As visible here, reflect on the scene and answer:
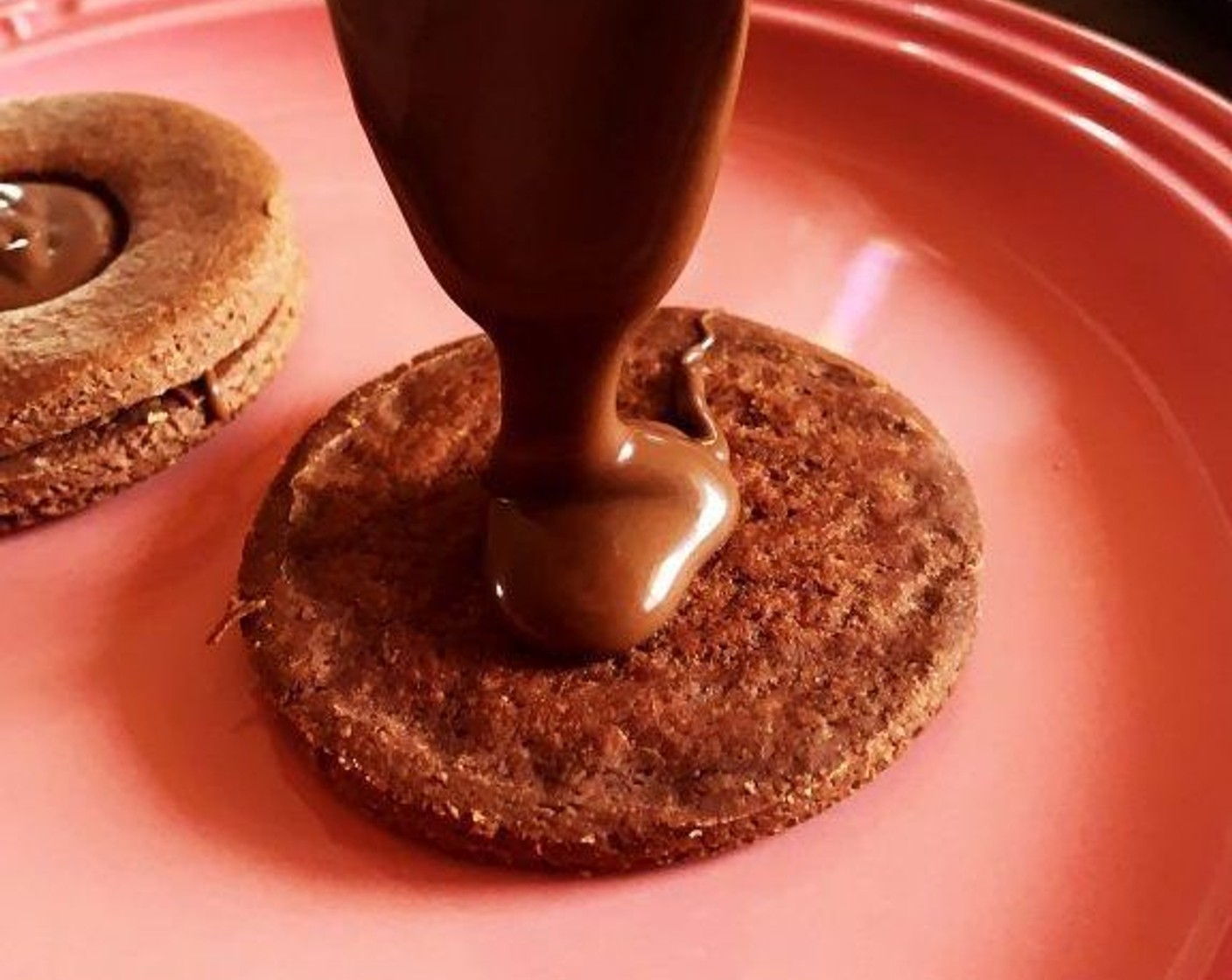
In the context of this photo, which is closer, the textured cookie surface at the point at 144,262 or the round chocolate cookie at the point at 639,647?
the round chocolate cookie at the point at 639,647

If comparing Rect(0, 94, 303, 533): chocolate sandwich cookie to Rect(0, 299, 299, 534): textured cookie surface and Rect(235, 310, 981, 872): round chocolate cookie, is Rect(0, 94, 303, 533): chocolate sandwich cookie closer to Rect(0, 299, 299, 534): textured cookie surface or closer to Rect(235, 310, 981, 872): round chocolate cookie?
Rect(0, 299, 299, 534): textured cookie surface

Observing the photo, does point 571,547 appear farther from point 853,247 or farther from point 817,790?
point 853,247

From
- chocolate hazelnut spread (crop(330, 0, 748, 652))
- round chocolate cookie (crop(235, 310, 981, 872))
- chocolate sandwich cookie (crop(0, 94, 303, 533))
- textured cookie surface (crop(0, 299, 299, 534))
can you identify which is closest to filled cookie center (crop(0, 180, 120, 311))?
chocolate sandwich cookie (crop(0, 94, 303, 533))

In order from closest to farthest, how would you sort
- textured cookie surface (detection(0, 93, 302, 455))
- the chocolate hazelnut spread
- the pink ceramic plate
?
the chocolate hazelnut spread < the pink ceramic plate < textured cookie surface (detection(0, 93, 302, 455))

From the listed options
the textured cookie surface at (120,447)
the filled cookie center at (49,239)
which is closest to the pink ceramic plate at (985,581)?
the textured cookie surface at (120,447)

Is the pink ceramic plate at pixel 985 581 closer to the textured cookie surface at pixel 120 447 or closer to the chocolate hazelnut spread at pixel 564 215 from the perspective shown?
the textured cookie surface at pixel 120 447

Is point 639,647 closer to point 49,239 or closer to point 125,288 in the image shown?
point 125,288

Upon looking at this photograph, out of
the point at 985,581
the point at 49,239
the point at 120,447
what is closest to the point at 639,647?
the point at 985,581
